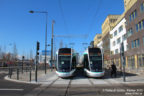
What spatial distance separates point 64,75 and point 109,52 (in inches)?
2023

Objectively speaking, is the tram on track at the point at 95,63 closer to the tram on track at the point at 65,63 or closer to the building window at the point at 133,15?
the tram on track at the point at 65,63

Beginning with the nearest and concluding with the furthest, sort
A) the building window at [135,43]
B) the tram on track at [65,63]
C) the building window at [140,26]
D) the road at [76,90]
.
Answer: the road at [76,90] < the tram on track at [65,63] < the building window at [140,26] < the building window at [135,43]

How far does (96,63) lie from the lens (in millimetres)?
17141

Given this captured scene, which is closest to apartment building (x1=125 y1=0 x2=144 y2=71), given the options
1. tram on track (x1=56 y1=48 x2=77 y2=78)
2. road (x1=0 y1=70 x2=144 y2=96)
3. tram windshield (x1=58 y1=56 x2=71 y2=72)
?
tram on track (x1=56 y1=48 x2=77 y2=78)

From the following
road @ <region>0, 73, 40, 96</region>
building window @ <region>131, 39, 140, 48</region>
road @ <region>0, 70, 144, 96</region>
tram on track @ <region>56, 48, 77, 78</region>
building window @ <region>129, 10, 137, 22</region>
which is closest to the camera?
road @ <region>0, 70, 144, 96</region>

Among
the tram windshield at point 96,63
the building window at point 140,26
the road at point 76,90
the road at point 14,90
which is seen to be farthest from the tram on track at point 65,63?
the building window at point 140,26

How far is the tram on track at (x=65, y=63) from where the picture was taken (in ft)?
54.8

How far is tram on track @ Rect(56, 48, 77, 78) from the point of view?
16703 mm

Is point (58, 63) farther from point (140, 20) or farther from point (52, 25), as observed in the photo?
point (140, 20)

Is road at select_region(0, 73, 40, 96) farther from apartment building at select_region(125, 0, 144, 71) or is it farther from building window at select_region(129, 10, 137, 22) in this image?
building window at select_region(129, 10, 137, 22)

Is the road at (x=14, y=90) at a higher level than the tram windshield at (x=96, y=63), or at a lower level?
lower

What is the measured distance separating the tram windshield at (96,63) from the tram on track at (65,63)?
2317mm

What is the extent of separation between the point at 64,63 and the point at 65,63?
114 mm

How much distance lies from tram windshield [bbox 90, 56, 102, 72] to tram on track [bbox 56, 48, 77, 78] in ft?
7.60
